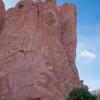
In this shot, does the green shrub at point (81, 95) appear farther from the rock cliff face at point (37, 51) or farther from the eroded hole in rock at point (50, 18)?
the eroded hole in rock at point (50, 18)

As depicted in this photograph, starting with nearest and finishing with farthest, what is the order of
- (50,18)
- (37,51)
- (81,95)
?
(81,95), (37,51), (50,18)

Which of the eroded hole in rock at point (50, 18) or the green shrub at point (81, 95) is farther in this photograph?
the eroded hole in rock at point (50, 18)

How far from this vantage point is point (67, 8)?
63281mm

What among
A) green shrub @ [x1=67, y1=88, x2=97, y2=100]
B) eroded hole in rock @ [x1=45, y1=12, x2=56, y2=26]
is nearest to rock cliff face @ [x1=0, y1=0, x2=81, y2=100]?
eroded hole in rock @ [x1=45, y1=12, x2=56, y2=26]

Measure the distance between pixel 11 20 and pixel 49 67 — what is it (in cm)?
975

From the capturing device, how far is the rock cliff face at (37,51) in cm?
5191

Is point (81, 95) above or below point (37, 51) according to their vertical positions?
below

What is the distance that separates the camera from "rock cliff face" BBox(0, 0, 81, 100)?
→ 5191 cm

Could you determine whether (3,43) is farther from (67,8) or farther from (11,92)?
(67,8)

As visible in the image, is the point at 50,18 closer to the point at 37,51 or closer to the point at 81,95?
the point at 37,51

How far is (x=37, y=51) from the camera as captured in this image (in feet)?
179

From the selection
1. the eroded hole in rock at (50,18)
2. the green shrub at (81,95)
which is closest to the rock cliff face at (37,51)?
the eroded hole in rock at (50,18)

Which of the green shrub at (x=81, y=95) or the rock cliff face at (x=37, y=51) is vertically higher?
the rock cliff face at (x=37, y=51)

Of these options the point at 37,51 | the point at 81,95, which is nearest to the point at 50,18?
the point at 37,51
